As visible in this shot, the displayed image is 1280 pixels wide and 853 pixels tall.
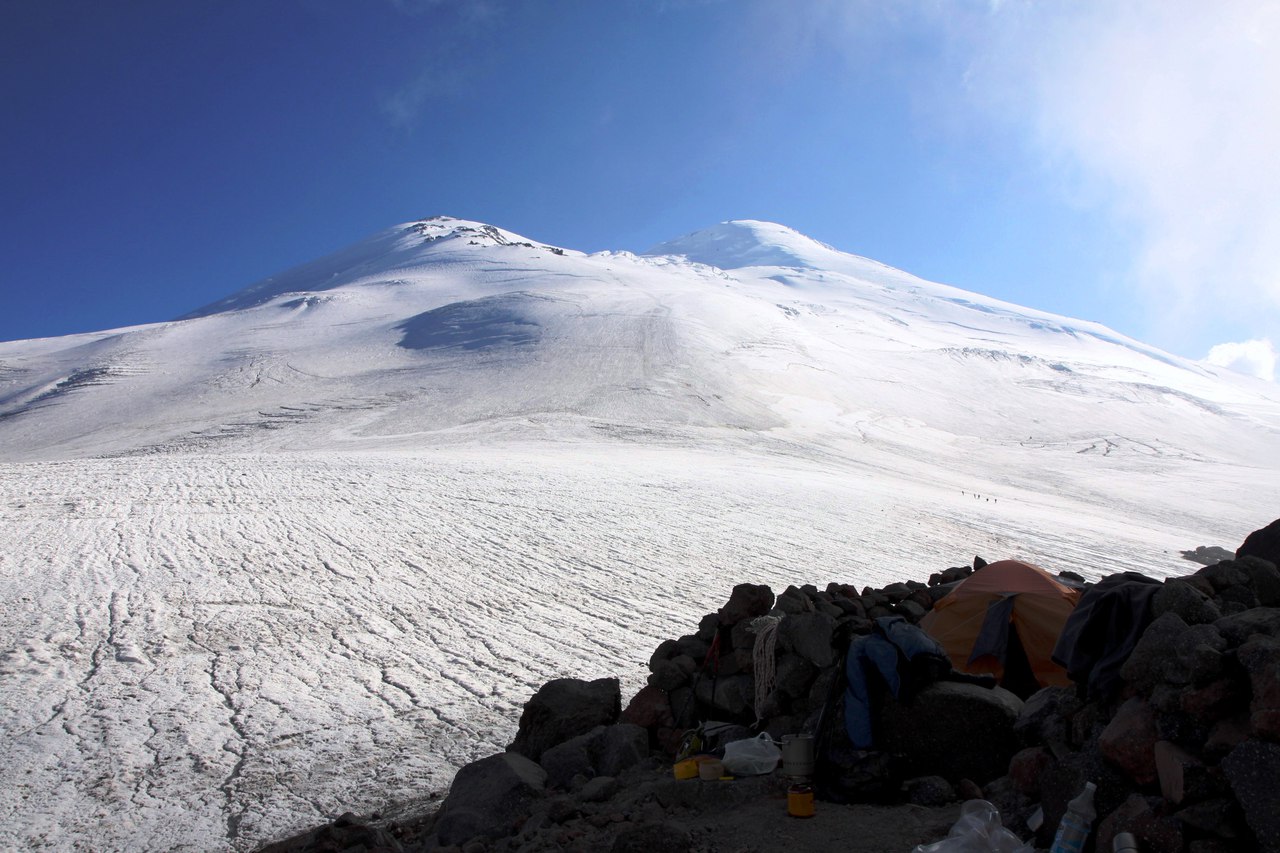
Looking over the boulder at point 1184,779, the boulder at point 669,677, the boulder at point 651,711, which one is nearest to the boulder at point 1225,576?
the boulder at point 1184,779

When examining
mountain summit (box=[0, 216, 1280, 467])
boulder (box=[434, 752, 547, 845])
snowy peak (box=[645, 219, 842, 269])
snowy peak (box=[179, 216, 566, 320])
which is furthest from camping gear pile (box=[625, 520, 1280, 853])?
snowy peak (box=[645, 219, 842, 269])

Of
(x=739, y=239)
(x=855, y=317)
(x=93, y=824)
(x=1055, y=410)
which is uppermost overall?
(x=739, y=239)

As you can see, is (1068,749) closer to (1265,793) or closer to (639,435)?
(1265,793)

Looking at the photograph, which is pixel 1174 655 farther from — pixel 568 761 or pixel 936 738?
pixel 568 761

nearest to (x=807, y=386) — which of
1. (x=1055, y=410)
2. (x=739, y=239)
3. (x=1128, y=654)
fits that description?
(x=1055, y=410)

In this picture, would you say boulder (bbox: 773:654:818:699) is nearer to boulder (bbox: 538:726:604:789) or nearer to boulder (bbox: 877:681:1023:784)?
boulder (bbox: 877:681:1023:784)

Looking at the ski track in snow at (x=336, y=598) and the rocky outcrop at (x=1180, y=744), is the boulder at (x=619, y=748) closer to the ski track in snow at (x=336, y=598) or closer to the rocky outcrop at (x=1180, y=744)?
the ski track in snow at (x=336, y=598)

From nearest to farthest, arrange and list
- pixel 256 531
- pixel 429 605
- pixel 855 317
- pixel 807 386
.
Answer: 1. pixel 429 605
2. pixel 256 531
3. pixel 807 386
4. pixel 855 317
